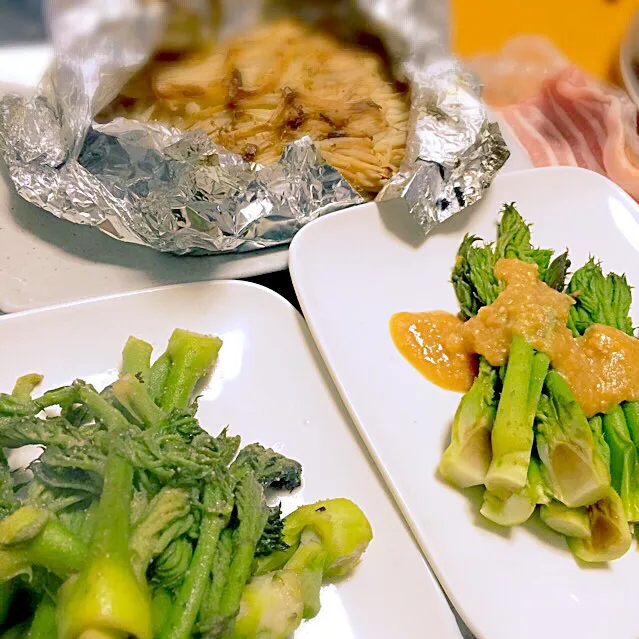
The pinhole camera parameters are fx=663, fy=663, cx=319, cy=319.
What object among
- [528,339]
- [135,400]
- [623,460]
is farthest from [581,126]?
[135,400]

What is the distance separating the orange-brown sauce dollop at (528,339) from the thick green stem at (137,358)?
510mm

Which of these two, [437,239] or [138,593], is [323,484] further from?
[437,239]

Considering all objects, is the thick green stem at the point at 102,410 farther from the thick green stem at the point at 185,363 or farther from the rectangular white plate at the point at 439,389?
the rectangular white plate at the point at 439,389

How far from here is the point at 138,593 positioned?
0.83 m

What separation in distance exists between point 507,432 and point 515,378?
0.12 m

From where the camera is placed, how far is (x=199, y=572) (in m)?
0.91

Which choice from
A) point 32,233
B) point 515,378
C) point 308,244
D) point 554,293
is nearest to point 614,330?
point 554,293

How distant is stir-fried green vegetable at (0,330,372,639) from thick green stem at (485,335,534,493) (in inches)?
10.1

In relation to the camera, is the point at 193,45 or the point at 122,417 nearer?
the point at 122,417

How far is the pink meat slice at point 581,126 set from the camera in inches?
75.5

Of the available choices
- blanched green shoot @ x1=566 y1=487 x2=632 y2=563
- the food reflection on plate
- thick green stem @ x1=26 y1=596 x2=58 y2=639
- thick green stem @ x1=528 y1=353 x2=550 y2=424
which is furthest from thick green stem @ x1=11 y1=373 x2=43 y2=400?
blanched green shoot @ x1=566 y1=487 x2=632 y2=563

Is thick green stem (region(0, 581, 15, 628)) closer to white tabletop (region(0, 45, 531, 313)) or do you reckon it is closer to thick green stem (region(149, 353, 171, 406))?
thick green stem (region(149, 353, 171, 406))

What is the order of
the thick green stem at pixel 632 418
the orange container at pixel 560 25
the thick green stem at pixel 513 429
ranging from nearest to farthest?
1. the thick green stem at pixel 513 429
2. the thick green stem at pixel 632 418
3. the orange container at pixel 560 25

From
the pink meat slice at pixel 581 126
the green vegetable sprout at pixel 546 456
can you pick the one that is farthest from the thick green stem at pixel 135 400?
the pink meat slice at pixel 581 126
